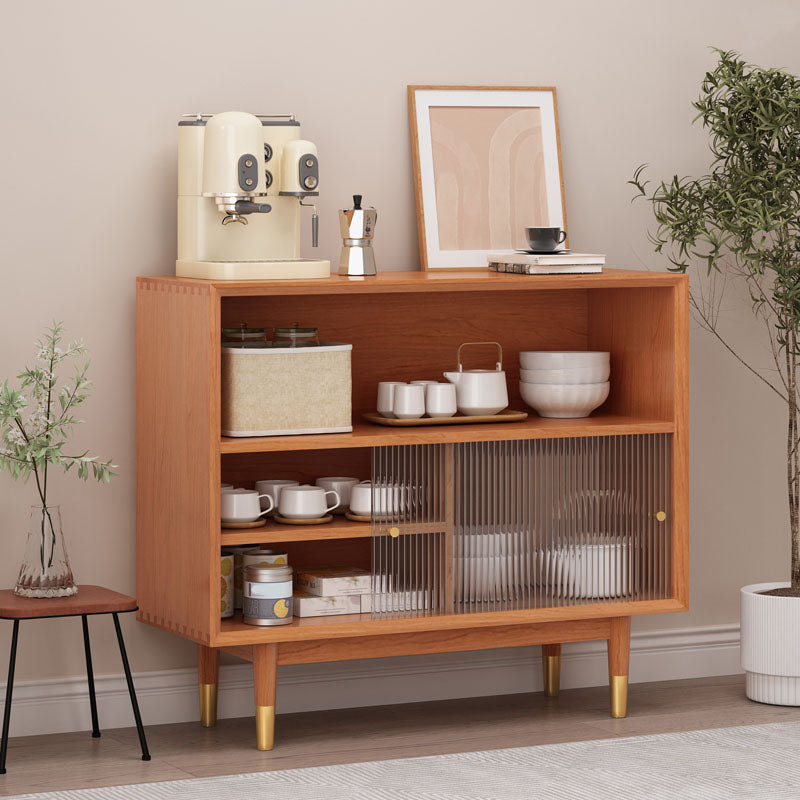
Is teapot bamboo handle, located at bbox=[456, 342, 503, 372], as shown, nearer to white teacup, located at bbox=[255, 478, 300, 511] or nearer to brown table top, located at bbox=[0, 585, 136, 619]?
white teacup, located at bbox=[255, 478, 300, 511]

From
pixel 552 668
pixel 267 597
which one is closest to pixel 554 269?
pixel 267 597

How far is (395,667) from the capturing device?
3.88 m

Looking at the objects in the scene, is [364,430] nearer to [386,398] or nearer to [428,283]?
[386,398]

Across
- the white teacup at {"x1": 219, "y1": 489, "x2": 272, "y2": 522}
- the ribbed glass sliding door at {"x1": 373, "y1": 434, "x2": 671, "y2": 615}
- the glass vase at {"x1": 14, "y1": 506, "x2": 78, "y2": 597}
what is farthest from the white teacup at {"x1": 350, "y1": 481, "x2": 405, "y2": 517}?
the glass vase at {"x1": 14, "y1": 506, "x2": 78, "y2": 597}

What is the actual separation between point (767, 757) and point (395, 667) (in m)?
1.03

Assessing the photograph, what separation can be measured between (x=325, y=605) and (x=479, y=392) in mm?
638

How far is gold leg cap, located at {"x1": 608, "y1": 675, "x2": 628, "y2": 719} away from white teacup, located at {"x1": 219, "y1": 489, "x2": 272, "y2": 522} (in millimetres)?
1019

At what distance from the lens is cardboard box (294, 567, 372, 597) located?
3408 mm

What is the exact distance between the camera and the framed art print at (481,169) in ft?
12.4

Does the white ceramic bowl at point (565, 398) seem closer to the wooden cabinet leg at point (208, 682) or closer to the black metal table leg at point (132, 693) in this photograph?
the wooden cabinet leg at point (208, 682)

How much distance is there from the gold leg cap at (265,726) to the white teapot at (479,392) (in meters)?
0.86

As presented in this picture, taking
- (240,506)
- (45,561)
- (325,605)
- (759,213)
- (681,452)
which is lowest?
(325,605)

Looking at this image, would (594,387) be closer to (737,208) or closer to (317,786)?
(737,208)

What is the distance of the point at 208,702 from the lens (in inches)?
142
